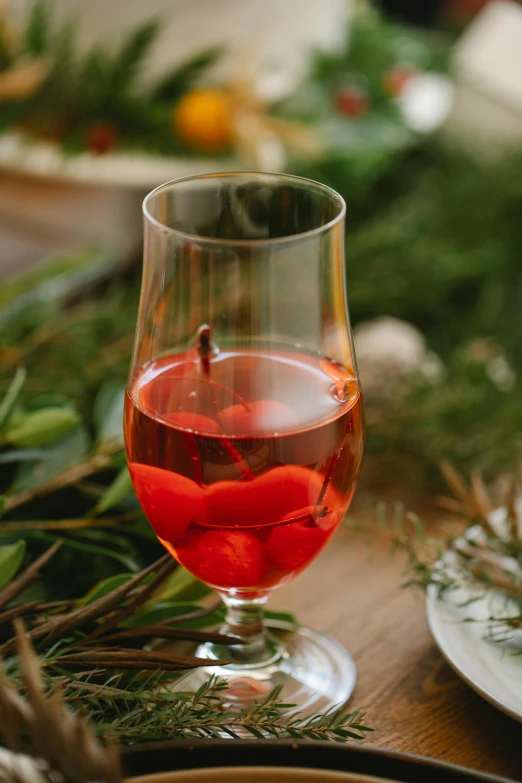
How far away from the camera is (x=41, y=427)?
56cm

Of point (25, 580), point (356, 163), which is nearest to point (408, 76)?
point (356, 163)

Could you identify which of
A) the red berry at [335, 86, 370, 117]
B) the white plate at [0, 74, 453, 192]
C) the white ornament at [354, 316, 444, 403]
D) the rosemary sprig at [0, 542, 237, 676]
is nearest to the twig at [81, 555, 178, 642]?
the rosemary sprig at [0, 542, 237, 676]

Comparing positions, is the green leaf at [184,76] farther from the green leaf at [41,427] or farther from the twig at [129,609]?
the twig at [129,609]

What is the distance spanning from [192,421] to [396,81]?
0.91m

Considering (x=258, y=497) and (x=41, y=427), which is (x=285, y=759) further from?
(x=41, y=427)

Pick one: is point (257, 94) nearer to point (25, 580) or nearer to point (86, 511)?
point (86, 511)

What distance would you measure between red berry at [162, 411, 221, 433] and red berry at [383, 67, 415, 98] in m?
0.88

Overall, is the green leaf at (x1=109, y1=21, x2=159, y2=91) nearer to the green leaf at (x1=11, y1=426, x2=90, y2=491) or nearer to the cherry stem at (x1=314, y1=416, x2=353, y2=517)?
the green leaf at (x1=11, y1=426, x2=90, y2=491)

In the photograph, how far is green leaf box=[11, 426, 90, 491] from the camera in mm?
573

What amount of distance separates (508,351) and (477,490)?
0.42 m

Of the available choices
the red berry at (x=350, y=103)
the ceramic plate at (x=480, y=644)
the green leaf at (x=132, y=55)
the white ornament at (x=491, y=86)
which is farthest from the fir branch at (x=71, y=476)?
the white ornament at (x=491, y=86)

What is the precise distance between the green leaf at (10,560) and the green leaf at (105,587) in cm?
4

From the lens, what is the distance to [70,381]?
774 mm

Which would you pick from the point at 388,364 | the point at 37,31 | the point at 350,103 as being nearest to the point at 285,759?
the point at 388,364
